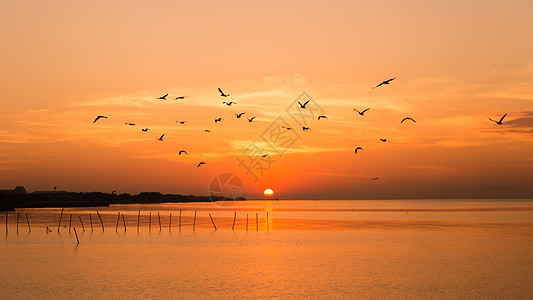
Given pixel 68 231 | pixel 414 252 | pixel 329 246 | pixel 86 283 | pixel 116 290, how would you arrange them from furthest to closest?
1. pixel 68 231
2. pixel 329 246
3. pixel 414 252
4. pixel 86 283
5. pixel 116 290

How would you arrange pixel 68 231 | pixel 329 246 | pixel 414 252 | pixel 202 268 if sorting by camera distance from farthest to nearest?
pixel 68 231 < pixel 329 246 < pixel 414 252 < pixel 202 268

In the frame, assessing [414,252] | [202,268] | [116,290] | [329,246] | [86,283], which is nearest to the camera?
[116,290]

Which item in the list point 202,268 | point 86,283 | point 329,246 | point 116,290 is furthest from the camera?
point 329,246

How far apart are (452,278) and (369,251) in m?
16.7

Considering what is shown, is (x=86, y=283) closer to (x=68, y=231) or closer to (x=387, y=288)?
(x=387, y=288)

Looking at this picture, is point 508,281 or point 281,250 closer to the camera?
point 508,281

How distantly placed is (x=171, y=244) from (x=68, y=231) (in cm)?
2379

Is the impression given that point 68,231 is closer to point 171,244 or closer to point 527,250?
point 171,244

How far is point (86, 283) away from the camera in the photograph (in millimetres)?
38219

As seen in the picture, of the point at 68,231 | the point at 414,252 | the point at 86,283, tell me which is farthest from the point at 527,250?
the point at 68,231

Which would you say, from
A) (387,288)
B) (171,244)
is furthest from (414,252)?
(171,244)

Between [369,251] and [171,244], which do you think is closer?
[369,251]

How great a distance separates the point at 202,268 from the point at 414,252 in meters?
21.8

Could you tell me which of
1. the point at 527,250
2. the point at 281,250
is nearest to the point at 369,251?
the point at 281,250
